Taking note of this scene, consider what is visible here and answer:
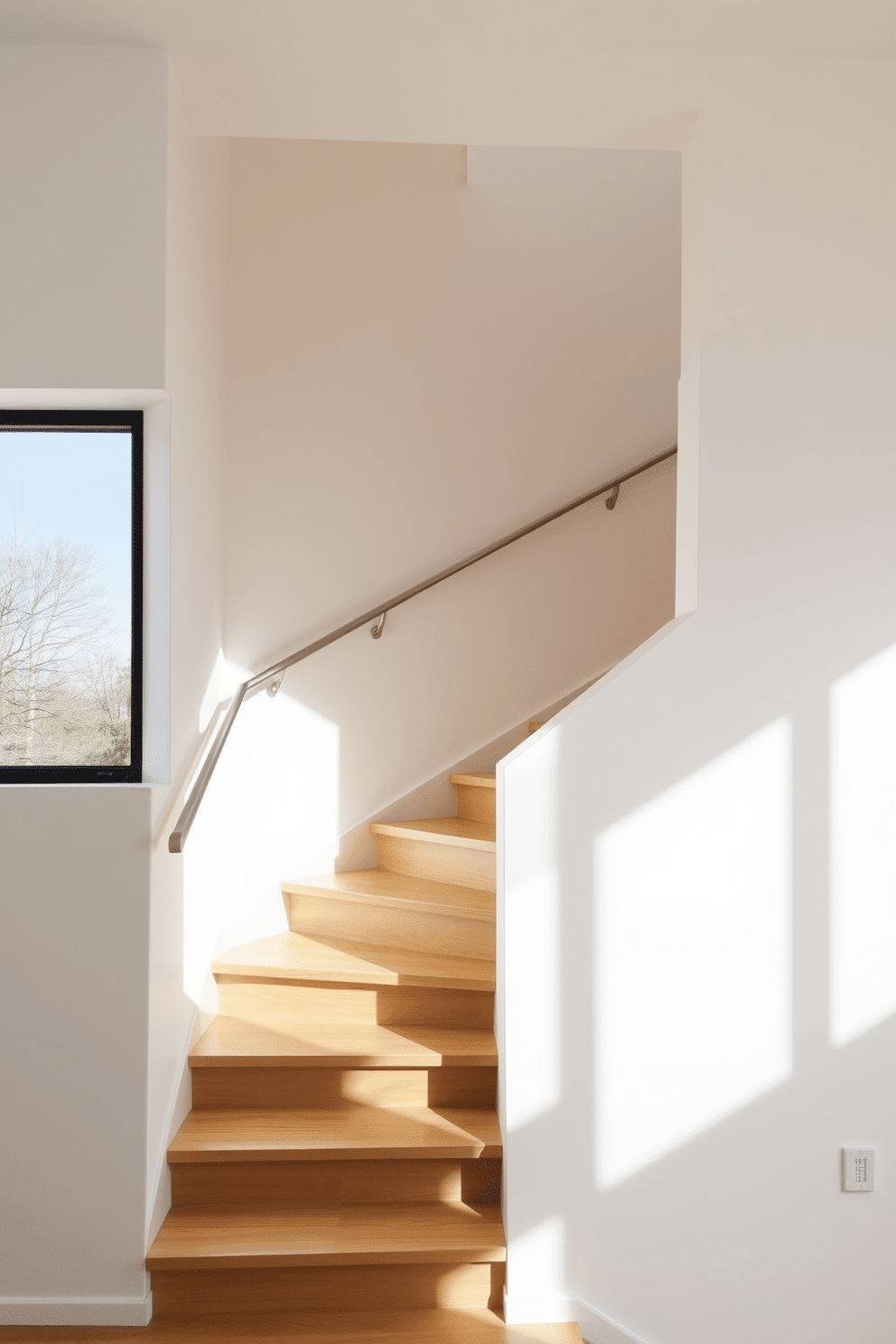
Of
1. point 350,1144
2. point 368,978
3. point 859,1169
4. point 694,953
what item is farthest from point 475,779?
point 859,1169

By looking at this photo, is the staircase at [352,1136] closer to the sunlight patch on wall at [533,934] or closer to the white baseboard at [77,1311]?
the white baseboard at [77,1311]

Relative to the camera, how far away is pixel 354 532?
12.1ft

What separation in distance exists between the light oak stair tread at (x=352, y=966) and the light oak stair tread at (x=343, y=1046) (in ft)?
0.46

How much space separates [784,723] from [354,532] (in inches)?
72.5

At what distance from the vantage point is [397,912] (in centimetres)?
315

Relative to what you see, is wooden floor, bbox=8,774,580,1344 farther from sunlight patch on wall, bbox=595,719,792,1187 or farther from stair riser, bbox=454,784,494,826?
sunlight patch on wall, bbox=595,719,792,1187

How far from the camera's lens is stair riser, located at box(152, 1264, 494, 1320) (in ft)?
7.61

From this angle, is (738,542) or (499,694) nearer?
(738,542)

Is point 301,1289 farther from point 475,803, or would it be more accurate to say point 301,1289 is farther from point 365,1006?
point 475,803

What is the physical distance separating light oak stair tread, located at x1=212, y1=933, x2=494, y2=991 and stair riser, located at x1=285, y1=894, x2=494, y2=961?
0.03m

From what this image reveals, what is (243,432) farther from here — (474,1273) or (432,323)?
(474,1273)

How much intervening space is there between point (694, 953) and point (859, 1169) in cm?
65

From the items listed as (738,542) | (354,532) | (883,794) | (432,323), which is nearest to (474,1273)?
(883,794)

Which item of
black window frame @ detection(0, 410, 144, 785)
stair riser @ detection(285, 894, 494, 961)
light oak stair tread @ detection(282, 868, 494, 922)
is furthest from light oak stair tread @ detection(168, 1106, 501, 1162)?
black window frame @ detection(0, 410, 144, 785)
